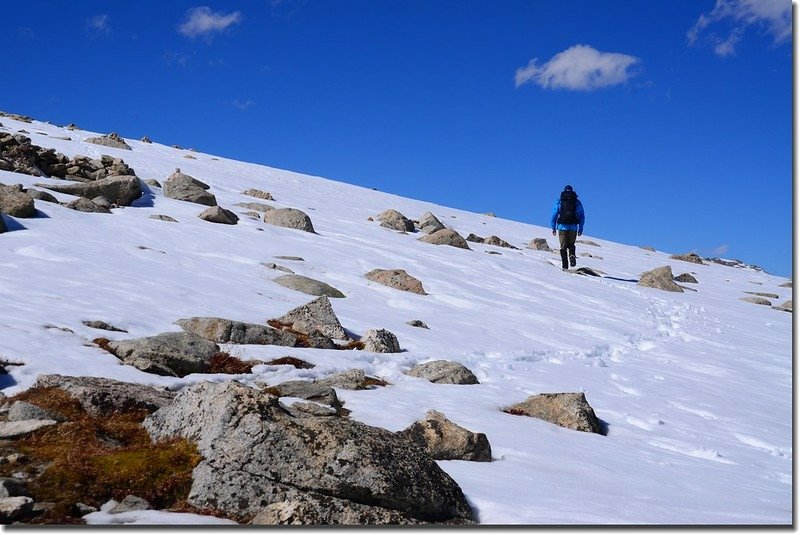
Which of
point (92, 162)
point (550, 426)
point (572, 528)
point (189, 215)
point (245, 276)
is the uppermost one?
point (92, 162)

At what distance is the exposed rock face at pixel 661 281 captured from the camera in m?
30.4

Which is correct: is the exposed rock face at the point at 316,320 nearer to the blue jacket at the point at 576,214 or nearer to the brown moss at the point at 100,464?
the brown moss at the point at 100,464

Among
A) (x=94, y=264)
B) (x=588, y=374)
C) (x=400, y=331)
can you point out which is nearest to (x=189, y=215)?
(x=94, y=264)

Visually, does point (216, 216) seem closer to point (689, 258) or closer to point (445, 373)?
point (445, 373)

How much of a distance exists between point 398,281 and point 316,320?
24.0 feet

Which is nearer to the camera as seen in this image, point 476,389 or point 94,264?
point 476,389

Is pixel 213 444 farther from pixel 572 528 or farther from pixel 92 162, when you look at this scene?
pixel 92 162

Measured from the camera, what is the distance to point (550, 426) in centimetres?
994

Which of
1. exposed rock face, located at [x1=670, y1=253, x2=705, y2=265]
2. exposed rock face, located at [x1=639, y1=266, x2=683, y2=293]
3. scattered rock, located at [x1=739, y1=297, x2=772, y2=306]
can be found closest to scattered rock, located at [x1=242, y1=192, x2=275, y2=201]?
exposed rock face, located at [x1=639, y1=266, x2=683, y2=293]

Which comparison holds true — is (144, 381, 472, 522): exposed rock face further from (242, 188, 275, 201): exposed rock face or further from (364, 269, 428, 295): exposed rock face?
(242, 188, 275, 201): exposed rock face

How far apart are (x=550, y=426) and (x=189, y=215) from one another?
73.8ft

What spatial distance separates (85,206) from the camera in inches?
975

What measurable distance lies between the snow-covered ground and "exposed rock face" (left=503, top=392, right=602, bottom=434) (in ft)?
1.03

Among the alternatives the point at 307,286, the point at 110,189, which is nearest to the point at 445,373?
the point at 307,286
